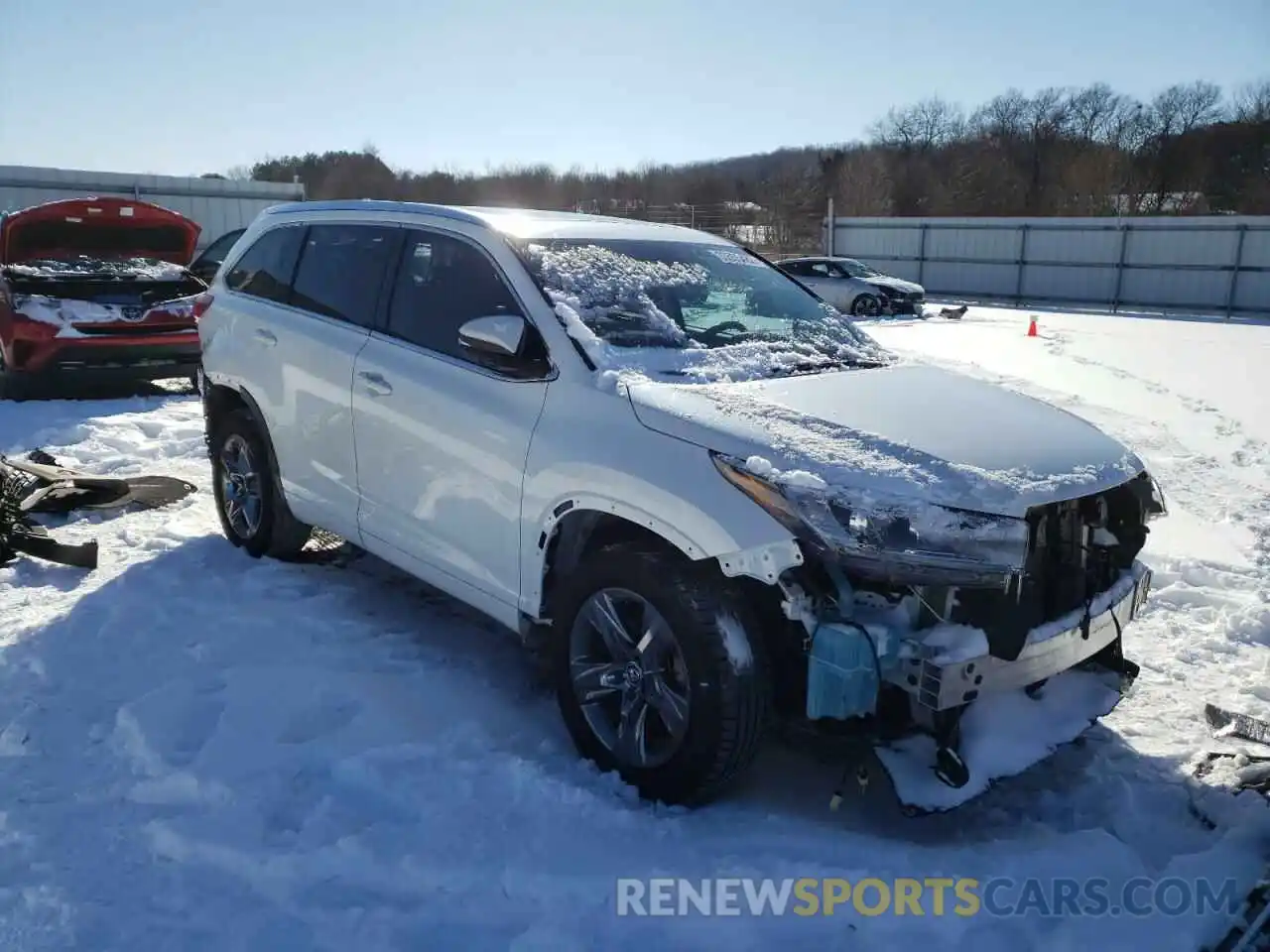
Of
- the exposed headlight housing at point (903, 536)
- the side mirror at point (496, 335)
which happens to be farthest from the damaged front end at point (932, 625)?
the side mirror at point (496, 335)

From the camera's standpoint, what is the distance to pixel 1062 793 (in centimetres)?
325

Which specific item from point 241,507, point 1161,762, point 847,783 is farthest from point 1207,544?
point 241,507

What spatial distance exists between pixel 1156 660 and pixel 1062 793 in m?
1.33

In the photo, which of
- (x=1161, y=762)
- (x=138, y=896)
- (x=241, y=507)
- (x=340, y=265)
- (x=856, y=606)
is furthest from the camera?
(x=241, y=507)

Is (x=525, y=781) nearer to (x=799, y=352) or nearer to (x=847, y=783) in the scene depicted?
(x=847, y=783)

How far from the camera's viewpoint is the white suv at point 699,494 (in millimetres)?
2707

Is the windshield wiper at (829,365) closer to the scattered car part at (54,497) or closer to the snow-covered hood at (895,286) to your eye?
the scattered car part at (54,497)

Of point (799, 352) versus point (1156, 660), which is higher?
point (799, 352)

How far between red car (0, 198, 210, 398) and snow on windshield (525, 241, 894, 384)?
706 cm

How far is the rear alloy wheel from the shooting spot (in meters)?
23.4

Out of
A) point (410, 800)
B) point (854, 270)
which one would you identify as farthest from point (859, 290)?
point (410, 800)

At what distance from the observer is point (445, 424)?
12.0 ft

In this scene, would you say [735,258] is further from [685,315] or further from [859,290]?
[859,290]

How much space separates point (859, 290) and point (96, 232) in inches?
709
